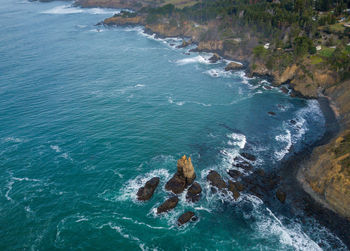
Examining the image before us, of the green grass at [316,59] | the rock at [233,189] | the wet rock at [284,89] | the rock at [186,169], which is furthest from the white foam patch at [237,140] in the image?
the green grass at [316,59]

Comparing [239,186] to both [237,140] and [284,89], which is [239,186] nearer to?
[237,140]

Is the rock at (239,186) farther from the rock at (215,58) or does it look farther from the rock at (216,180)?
the rock at (215,58)

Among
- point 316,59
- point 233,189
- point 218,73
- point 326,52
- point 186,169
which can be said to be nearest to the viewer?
point 233,189

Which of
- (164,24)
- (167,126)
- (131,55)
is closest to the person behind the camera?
(167,126)

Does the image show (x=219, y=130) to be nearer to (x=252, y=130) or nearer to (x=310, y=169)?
(x=252, y=130)

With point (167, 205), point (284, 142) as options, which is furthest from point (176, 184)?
point (284, 142)

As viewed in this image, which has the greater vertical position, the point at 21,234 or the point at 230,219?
the point at 230,219

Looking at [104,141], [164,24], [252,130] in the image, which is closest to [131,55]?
[164,24]
